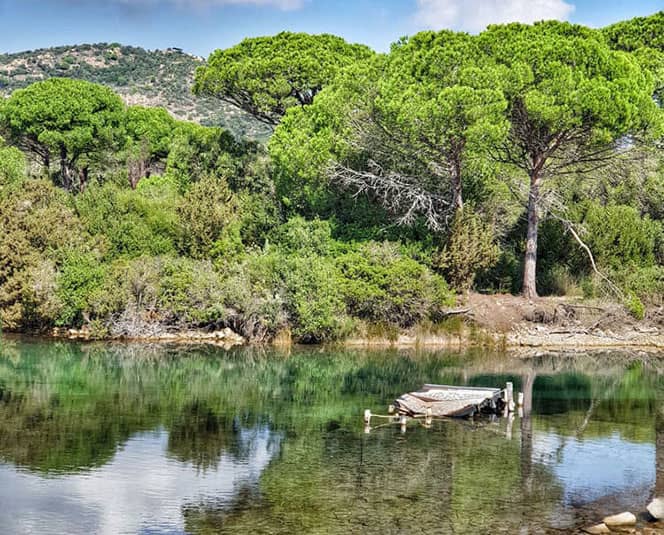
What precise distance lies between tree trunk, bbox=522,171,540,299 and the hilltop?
52.8 m

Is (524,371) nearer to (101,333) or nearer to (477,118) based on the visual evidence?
(477,118)

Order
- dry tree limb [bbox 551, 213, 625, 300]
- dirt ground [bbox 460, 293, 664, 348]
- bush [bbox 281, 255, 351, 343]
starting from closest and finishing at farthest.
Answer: bush [bbox 281, 255, 351, 343], dirt ground [bbox 460, 293, 664, 348], dry tree limb [bbox 551, 213, 625, 300]

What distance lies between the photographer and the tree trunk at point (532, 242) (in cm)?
4169

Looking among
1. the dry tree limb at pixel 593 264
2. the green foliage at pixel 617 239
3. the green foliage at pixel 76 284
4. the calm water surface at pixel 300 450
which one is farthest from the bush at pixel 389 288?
the green foliage at pixel 76 284

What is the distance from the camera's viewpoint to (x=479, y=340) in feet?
133

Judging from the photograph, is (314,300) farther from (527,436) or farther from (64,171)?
(64,171)

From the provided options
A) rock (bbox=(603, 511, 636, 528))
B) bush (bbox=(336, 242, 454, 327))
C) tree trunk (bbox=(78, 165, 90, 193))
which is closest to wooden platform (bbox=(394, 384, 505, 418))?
rock (bbox=(603, 511, 636, 528))

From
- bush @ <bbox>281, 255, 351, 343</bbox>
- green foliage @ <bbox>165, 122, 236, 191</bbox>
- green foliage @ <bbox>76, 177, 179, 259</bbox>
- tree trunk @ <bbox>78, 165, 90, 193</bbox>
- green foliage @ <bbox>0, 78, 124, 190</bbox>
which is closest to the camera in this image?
bush @ <bbox>281, 255, 351, 343</bbox>

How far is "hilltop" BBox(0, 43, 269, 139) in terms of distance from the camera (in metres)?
95.5

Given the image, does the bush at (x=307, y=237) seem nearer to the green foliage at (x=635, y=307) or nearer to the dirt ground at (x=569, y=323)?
the dirt ground at (x=569, y=323)

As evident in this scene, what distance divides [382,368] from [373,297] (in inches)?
244

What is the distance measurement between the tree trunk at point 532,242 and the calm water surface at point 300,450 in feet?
27.3

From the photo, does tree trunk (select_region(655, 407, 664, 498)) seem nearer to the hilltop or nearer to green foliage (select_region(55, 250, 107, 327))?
green foliage (select_region(55, 250, 107, 327))

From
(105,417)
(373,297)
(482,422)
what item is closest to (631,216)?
(373,297)
